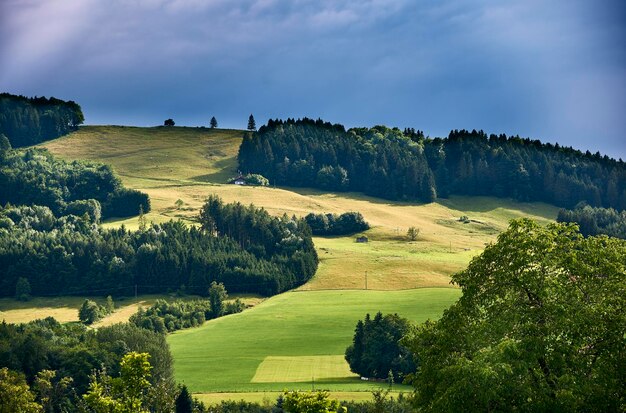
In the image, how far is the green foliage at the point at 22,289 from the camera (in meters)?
165

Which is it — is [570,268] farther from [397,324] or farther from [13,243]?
[13,243]

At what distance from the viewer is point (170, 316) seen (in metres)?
143

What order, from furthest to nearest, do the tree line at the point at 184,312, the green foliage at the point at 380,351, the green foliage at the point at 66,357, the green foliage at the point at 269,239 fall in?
the green foliage at the point at 269,239 < the tree line at the point at 184,312 < the green foliage at the point at 380,351 < the green foliage at the point at 66,357

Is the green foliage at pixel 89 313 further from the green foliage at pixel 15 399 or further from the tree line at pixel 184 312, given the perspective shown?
the green foliage at pixel 15 399

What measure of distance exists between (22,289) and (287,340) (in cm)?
6414

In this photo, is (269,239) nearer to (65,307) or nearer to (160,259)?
(160,259)

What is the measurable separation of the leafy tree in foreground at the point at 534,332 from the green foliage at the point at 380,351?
7216cm

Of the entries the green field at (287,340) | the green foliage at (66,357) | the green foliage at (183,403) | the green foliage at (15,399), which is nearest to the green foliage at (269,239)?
the green field at (287,340)

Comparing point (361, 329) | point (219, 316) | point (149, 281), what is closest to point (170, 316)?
point (219, 316)

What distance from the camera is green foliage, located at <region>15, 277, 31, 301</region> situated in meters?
165

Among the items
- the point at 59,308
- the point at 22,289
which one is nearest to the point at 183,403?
the point at 59,308

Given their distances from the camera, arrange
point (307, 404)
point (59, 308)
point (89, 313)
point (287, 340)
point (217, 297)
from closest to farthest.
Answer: point (307, 404), point (287, 340), point (89, 313), point (217, 297), point (59, 308)

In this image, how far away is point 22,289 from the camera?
166500 millimetres

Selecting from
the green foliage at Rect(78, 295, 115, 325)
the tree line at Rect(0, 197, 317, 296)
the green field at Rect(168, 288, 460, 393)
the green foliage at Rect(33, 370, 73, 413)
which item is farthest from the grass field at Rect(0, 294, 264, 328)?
the green foliage at Rect(33, 370, 73, 413)
